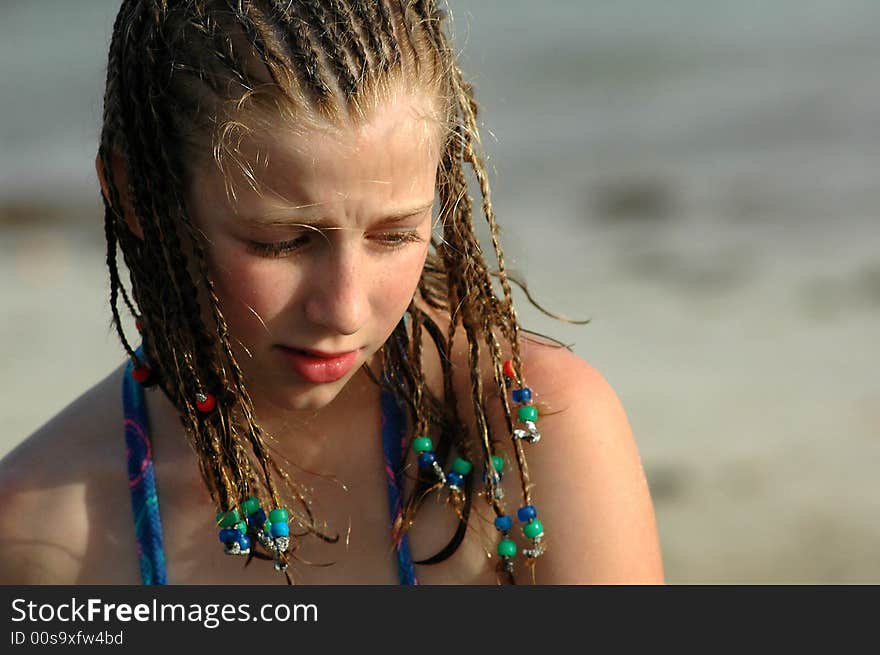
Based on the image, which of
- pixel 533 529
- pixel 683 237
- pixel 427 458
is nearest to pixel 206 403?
pixel 427 458

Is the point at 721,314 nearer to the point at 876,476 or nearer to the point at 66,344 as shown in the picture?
the point at 876,476

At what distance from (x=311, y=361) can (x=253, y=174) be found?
38 cm

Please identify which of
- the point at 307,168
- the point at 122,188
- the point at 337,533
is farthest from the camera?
the point at 337,533

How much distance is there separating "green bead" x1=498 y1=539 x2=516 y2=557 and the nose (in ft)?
2.05

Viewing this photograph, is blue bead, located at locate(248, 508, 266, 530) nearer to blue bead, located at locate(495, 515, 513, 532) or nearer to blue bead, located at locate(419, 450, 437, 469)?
blue bead, located at locate(419, 450, 437, 469)

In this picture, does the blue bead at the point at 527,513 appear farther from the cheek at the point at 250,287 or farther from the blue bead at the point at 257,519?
the cheek at the point at 250,287

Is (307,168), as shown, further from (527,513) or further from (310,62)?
(527,513)

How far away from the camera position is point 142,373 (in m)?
2.89

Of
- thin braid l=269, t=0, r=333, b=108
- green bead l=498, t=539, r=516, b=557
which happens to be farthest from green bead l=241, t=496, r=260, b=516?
thin braid l=269, t=0, r=333, b=108

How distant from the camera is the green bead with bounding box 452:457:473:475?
2.85m

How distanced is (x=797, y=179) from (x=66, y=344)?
440cm

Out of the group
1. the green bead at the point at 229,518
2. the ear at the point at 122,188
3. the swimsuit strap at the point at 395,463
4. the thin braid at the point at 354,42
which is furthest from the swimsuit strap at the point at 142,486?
the thin braid at the point at 354,42

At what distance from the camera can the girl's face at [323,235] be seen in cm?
242
